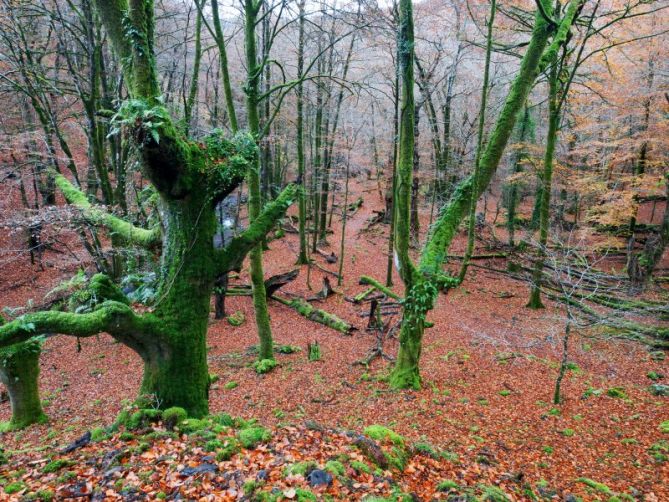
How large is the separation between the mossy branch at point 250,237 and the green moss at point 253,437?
6.63ft

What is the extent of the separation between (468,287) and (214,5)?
12648mm

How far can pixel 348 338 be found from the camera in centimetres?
1071

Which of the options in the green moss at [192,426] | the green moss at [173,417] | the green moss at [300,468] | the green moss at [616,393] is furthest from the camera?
the green moss at [616,393]

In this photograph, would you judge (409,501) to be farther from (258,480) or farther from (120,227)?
(120,227)

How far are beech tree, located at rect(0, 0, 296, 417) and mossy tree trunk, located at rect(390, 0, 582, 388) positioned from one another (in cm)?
282

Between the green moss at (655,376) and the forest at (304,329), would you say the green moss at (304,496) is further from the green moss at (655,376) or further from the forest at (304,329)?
the green moss at (655,376)

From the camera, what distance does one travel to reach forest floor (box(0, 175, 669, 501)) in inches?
119

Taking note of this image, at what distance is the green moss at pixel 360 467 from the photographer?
3133 millimetres

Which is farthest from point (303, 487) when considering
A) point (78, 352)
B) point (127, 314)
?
point (78, 352)

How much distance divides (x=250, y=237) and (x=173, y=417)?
2.35 meters

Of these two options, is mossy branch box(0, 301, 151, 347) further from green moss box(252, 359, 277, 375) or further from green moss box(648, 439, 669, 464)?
green moss box(648, 439, 669, 464)

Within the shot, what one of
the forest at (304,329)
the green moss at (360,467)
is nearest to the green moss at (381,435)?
the forest at (304,329)

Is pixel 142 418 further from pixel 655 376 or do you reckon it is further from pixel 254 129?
pixel 655 376


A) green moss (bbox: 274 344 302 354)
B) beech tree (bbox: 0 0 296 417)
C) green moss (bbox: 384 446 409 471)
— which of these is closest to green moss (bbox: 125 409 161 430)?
beech tree (bbox: 0 0 296 417)
